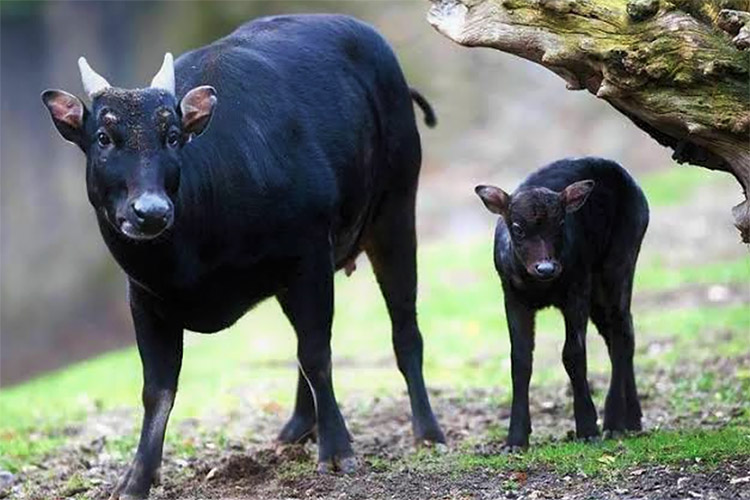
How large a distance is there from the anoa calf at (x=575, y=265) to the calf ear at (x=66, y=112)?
2273 millimetres

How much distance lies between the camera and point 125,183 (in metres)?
7.17

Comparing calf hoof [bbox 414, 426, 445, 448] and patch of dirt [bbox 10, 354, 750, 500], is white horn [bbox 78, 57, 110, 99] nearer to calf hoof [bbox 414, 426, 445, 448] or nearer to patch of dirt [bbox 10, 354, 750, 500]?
patch of dirt [bbox 10, 354, 750, 500]

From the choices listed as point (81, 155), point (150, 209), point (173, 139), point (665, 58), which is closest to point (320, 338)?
point (173, 139)

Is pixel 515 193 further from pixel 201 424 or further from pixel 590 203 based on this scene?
pixel 201 424

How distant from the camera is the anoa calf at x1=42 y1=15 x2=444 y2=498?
736cm

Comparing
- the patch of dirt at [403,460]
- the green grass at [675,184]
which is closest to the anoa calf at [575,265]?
the patch of dirt at [403,460]

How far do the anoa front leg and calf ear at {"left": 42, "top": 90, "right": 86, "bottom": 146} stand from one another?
927mm

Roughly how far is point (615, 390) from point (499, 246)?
109cm

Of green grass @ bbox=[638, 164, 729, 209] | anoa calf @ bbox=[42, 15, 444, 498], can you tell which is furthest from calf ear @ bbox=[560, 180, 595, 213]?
green grass @ bbox=[638, 164, 729, 209]

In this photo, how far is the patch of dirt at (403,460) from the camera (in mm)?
7180

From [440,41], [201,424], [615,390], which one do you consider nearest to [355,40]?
[615,390]

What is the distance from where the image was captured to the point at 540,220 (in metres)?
8.23

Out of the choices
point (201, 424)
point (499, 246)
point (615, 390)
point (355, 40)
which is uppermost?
point (355, 40)

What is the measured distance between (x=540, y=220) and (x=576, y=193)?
0.88 ft
